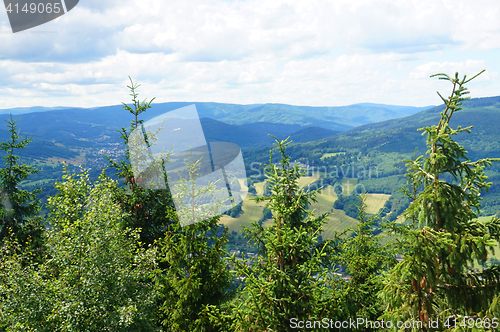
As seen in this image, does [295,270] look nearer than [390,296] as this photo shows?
No

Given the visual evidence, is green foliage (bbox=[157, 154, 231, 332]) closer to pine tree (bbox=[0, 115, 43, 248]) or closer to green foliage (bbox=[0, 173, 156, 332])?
green foliage (bbox=[0, 173, 156, 332])

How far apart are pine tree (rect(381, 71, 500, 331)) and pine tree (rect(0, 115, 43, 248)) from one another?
1987 centimetres

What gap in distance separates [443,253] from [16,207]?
22.3m

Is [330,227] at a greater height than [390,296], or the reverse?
[390,296]

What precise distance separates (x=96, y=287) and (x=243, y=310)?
18.9ft

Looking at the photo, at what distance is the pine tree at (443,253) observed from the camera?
7461mm

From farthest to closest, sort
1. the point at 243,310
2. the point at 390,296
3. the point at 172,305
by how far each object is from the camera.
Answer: the point at 172,305 → the point at 243,310 → the point at 390,296

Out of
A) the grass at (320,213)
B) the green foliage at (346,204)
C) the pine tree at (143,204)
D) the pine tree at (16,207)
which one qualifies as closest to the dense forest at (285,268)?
the pine tree at (143,204)

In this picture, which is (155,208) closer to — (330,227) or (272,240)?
(272,240)

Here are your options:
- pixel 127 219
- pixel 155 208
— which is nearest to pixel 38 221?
pixel 127 219

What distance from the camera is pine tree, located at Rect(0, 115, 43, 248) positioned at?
19.0 metres

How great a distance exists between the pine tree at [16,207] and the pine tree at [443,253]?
782 inches

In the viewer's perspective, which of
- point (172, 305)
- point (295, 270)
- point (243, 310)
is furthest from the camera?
point (172, 305)

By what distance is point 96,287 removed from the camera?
11.4 m
